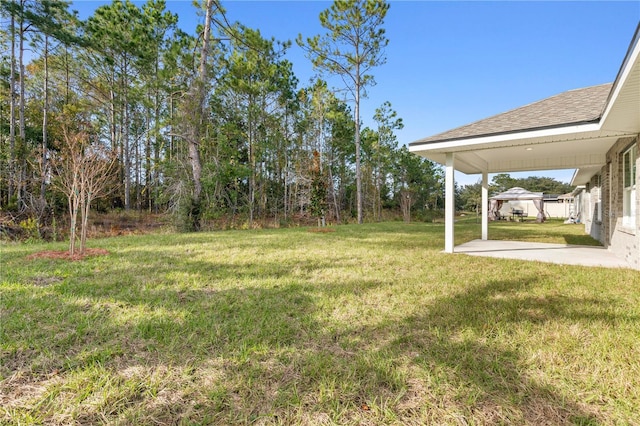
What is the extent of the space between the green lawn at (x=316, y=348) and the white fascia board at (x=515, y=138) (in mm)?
2433

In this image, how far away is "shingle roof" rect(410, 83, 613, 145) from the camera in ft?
16.4

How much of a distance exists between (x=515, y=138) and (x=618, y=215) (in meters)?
3.31

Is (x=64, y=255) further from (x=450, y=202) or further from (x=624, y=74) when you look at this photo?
(x=624, y=74)

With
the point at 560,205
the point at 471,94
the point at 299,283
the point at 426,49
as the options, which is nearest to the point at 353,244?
the point at 299,283

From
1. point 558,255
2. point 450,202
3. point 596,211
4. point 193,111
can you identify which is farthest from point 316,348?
point 596,211

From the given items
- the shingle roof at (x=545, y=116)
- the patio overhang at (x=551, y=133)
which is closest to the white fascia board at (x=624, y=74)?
the patio overhang at (x=551, y=133)

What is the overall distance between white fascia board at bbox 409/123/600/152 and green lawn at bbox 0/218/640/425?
2433 mm

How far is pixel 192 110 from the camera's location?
37.9 ft

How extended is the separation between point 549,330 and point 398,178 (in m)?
24.8

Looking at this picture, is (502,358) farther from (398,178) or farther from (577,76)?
(398,178)

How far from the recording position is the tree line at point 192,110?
11.6 m

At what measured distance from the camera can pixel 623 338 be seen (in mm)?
2352

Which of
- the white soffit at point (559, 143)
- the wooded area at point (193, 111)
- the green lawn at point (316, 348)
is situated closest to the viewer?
the green lawn at point (316, 348)

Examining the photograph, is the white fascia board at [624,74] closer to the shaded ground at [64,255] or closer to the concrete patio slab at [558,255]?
the concrete patio slab at [558,255]
